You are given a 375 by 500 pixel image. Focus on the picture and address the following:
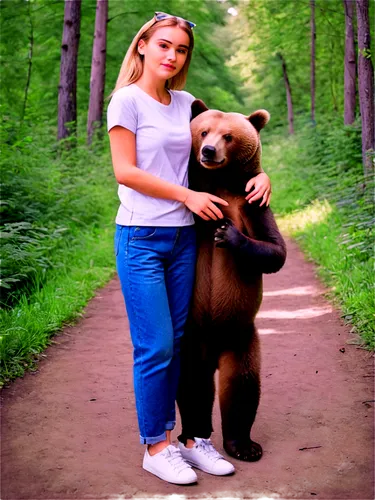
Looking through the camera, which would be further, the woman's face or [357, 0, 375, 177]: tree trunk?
[357, 0, 375, 177]: tree trunk

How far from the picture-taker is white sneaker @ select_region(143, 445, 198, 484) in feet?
9.64

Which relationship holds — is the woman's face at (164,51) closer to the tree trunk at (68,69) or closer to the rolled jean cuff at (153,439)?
the rolled jean cuff at (153,439)

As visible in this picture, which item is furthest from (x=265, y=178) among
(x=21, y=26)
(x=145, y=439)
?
(x=21, y=26)

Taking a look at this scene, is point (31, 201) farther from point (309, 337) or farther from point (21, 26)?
point (21, 26)

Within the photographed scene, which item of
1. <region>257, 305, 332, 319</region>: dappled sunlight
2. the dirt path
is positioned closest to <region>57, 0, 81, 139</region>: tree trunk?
<region>257, 305, 332, 319</region>: dappled sunlight

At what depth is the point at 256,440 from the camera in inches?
137

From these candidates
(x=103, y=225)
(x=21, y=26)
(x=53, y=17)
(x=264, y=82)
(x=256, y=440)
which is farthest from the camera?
Answer: (x=264, y=82)

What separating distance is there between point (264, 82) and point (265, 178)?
3093cm

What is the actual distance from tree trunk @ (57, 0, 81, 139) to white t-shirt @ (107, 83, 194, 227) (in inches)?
369

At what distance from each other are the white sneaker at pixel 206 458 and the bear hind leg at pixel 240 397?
0.43 feet

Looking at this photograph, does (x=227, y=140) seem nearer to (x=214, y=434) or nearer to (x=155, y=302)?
(x=155, y=302)

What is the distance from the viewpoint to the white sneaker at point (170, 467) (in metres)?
2.94

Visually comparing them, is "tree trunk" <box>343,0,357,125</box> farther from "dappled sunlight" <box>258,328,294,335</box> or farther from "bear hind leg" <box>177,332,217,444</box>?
"bear hind leg" <box>177,332,217,444</box>

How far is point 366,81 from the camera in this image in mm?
7543
